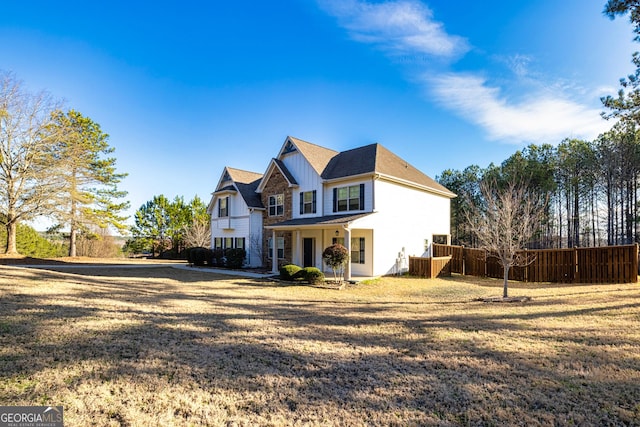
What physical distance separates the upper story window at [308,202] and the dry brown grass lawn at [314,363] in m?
11.5

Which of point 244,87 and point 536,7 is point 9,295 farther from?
point 536,7

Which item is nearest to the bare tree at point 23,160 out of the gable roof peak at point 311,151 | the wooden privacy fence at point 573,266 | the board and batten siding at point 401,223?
the gable roof peak at point 311,151

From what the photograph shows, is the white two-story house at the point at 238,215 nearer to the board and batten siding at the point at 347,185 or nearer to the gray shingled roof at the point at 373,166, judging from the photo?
the board and batten siding at the point at 347,185

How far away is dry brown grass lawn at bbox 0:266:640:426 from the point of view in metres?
3.44

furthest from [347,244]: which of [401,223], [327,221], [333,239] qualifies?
[401,223]

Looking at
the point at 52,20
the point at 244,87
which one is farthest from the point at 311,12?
the point at 52,20

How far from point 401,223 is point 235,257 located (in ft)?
38.3

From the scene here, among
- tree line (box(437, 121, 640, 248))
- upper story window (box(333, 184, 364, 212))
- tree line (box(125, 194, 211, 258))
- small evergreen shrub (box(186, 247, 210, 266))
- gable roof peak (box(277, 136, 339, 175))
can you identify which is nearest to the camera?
upper story window (box(333, 184, 364, 212))

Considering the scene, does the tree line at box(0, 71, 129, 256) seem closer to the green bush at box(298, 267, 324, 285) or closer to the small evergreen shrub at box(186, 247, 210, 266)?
the small evergreen shrub at box(186, 247, 210, 266)

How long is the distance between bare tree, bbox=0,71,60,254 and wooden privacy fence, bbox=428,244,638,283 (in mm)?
29923

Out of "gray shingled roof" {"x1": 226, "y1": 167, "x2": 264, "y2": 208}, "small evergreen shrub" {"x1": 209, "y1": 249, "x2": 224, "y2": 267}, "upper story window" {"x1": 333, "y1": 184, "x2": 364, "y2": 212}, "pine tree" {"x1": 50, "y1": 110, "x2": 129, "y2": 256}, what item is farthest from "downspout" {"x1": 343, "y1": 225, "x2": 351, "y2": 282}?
"pine tree" {"x1": 50, "y1": 110, "x2": 129, "y2": 256}

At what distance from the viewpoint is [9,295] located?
8.38 m

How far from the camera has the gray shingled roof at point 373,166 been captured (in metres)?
18.3

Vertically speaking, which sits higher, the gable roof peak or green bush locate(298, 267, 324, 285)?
the gable roof peak
